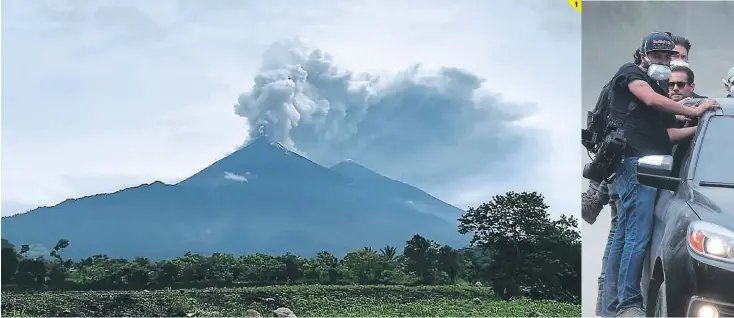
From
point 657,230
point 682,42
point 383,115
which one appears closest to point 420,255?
point 383,115

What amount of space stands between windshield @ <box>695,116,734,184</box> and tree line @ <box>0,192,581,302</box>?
1.34m

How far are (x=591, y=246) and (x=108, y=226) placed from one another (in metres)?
3.97

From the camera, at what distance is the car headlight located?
542cm

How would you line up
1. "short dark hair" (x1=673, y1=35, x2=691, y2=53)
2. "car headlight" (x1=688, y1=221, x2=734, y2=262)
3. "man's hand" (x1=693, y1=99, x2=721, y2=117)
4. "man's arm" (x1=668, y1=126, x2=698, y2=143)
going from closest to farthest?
"car headlight" (x1=688, y1=221, x2=734, y2=262) → "man's arm" (x1=668, y1=126, x2=698, y2=143) → "man's hand" (x1=693, y1=99, x2=721, y2=117) → "short dark hair" (x1=673, y1=35, x2=691, y2=53)

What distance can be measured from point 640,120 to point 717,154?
0.77 m

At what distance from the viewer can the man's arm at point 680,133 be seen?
247 inches

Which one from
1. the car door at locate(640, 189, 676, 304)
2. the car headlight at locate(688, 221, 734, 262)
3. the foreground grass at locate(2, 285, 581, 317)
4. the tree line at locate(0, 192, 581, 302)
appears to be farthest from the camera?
the foreground grass at locate(2, 285, 581, 317)

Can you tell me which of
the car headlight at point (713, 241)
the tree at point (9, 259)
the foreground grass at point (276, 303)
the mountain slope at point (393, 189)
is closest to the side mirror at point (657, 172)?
the car headlight at point (713, 241)

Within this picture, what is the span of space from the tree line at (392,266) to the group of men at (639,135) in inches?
15.7

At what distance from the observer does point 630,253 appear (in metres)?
6.48

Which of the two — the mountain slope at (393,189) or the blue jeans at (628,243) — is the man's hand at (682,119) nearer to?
the blue jeans at (628,243)

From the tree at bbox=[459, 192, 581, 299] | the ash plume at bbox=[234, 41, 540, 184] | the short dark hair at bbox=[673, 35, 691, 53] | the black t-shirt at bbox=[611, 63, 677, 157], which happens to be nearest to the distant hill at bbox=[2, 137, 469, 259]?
the ash plume at bbox=[234, 41, 540, 184]

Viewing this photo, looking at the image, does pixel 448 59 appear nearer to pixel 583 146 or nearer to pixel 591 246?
pixel 583 146

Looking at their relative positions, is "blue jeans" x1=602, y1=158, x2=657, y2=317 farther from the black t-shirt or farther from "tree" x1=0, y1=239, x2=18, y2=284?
"tree" x1=0, y1=239, x2=18, y2=284
